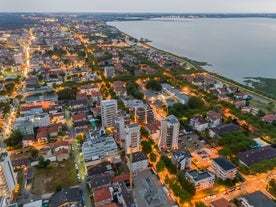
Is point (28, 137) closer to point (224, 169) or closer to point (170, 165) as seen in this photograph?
point (170, 165)

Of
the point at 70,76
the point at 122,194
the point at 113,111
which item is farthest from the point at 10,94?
the point at 122,194

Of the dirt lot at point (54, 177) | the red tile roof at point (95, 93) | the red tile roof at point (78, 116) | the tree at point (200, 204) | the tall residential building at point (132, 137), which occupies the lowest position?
the dirt lot at point (54, 177)

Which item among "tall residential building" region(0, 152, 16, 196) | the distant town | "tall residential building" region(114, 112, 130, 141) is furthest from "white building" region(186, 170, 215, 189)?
"tall residential building" region(0, 152, 16, 196)

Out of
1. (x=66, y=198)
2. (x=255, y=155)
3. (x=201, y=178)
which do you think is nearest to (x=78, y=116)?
(x=66, y=198)

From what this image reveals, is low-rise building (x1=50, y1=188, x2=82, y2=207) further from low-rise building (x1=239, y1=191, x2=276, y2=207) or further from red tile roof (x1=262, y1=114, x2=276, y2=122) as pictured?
red tile roof (x1=262, y1=114, x2=276, y2=122)

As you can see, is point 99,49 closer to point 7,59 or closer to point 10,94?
point 7,59

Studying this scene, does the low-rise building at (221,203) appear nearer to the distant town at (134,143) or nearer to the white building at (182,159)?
the distant town at (134,143)

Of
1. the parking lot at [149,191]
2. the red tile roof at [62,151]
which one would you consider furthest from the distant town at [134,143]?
the parking lot at [149,191]

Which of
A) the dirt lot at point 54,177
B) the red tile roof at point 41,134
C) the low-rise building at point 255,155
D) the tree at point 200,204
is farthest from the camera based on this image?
the red tile roof at point 41,134
